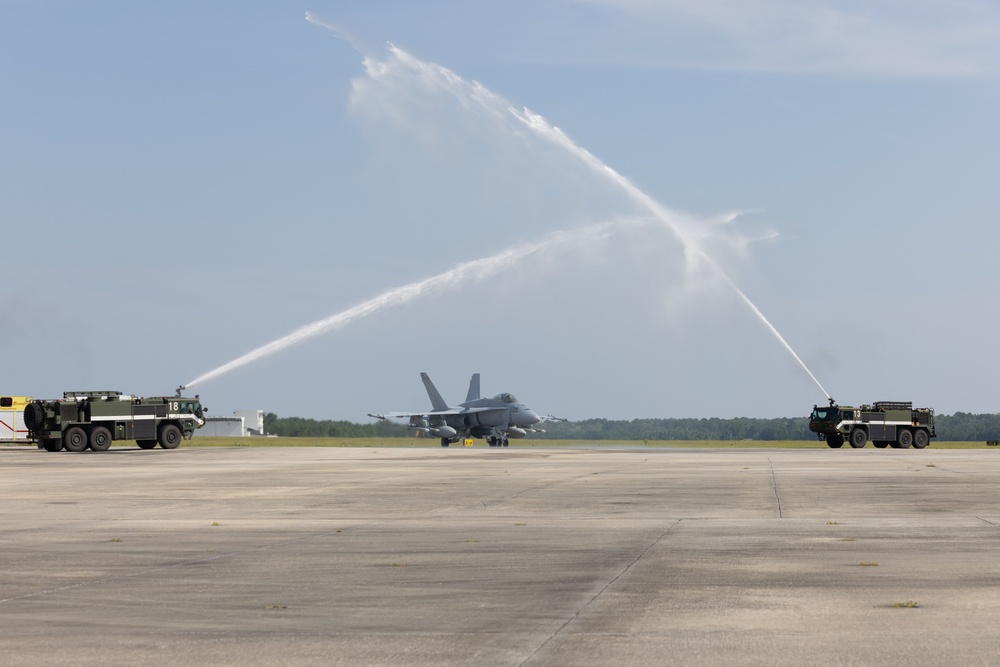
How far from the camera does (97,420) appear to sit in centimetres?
6294

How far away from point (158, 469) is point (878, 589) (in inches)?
1258

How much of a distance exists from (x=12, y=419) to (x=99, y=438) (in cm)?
1869

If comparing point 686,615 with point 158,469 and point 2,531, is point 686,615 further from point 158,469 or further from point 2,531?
point 158,469

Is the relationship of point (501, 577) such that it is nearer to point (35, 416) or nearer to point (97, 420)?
point (97, 420)

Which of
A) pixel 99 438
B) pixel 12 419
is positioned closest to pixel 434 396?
pixel 12 419

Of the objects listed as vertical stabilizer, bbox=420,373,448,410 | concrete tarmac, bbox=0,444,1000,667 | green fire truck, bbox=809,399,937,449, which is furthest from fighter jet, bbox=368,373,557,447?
concrete tarmac, bbox=0,444,1000,667

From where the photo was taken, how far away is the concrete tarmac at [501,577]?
29.6 feet

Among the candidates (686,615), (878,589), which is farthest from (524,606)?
(878,589)

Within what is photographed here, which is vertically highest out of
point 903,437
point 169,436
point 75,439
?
point 903,437

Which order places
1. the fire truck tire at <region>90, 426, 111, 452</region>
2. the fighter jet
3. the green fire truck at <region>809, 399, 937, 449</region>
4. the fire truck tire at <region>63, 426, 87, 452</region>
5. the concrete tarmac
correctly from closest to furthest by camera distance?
the concrete tarmac
the fire truck tire at <region>63, 426, 87, 452</region>
the fire truck tire at <region>90, 426, 111, 452</region>
the green fire truck at <region>809, 399, 937, 449</region>
the fighter jet

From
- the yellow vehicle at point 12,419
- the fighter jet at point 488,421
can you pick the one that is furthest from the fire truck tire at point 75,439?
the fighter jet at point 488,421

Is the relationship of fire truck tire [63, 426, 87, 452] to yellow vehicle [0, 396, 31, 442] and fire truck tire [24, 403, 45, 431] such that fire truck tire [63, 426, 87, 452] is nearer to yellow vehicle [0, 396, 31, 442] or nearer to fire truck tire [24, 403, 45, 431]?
fire truck tire [24, 403, 45, 431]

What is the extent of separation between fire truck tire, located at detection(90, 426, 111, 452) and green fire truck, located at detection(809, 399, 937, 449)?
142ft

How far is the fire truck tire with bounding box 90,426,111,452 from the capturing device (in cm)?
6325
